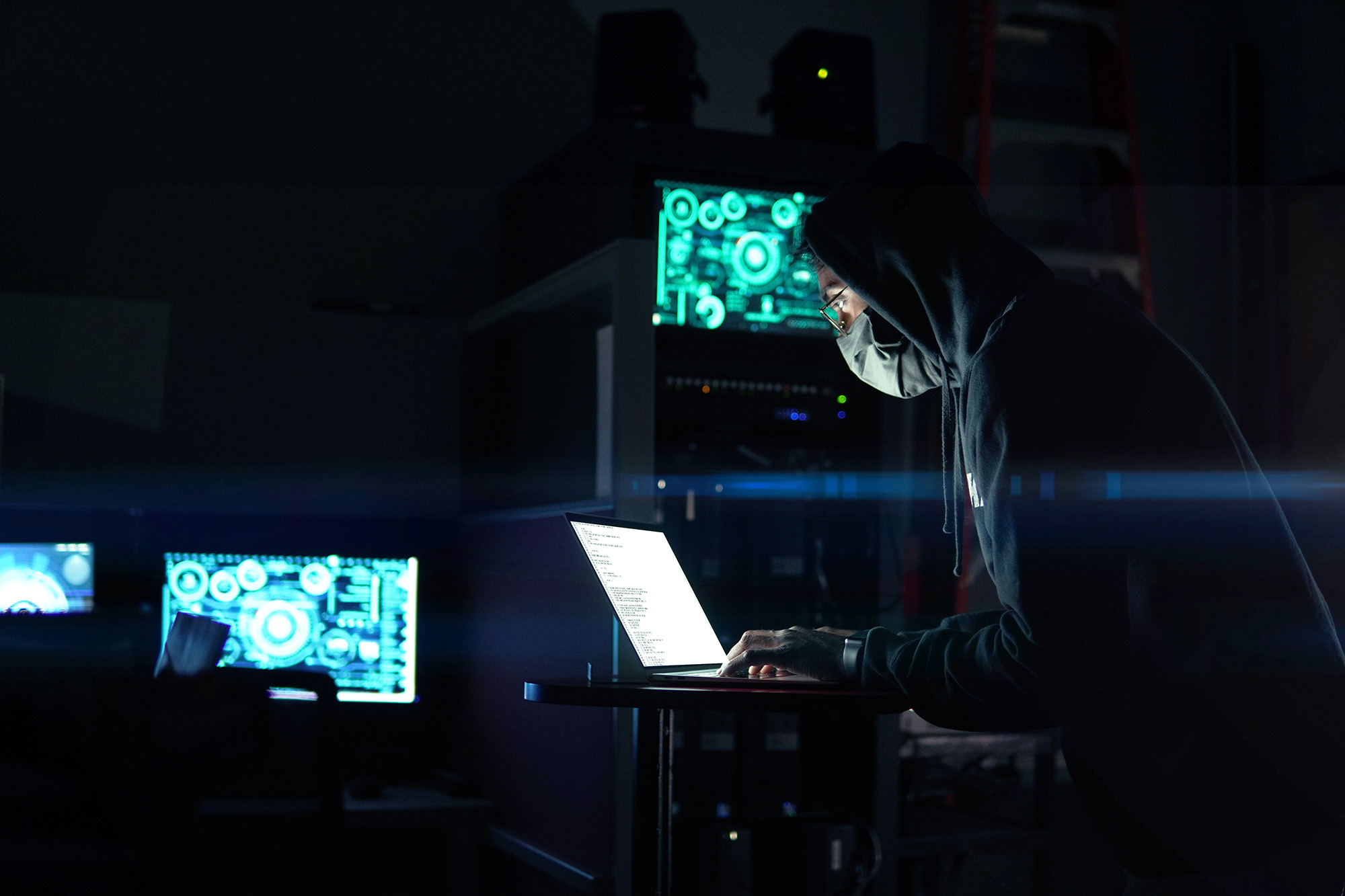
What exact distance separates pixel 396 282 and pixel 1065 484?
2.16 metres

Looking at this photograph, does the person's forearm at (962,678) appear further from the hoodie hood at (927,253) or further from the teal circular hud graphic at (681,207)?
the teal circular hud graphic at (681,207)


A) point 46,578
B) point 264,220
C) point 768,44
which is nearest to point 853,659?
point 46,578

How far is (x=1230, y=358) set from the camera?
11.2 feet

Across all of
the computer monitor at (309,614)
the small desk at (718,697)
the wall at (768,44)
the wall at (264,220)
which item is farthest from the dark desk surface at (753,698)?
the wall at (768,44)

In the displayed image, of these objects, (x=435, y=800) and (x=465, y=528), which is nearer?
(x=435, y=800)

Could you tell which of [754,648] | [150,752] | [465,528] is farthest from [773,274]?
[150,752]

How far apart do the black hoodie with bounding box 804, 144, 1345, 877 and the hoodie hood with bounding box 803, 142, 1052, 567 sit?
43 mm

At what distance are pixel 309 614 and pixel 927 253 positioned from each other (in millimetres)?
1463

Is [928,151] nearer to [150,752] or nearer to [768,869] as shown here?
[150,752]

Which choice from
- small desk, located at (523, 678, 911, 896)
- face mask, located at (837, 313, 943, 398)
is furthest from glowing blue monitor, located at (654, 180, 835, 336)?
small desk, located at (523, 678, 911, 896)

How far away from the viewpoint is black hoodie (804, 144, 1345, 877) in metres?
1.00

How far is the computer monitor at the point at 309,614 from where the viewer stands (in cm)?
216

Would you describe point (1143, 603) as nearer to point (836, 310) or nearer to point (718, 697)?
point (718, 697)

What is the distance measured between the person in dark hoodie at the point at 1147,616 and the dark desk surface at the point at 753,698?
0.19 ft
